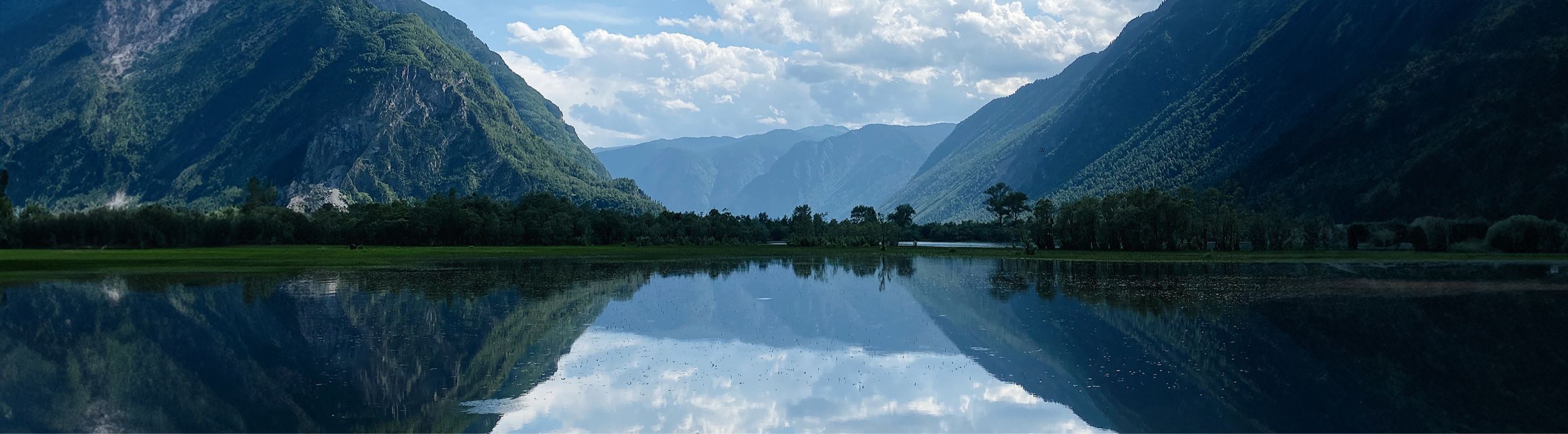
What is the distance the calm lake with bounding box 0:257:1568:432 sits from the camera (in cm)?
2316

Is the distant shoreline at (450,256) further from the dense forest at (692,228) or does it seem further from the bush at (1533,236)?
the dense forest at (692,228)

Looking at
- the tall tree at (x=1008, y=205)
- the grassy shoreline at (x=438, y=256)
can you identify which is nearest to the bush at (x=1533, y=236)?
the grassy shoreline at (x=438, y=256)

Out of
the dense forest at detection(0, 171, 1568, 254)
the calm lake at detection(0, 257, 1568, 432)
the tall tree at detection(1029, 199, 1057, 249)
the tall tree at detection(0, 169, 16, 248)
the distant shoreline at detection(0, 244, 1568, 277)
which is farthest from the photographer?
the tall tree at detection(1029, 199, 1057, 249)

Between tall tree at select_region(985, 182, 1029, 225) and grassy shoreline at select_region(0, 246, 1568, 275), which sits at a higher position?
tall tree at select_region(985, 182, 1029, 225)

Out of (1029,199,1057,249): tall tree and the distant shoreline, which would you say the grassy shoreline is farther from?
(1029,199,1057,249): tall tree

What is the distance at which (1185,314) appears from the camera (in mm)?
41562

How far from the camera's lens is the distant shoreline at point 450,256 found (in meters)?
81.4

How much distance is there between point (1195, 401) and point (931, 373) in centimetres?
775

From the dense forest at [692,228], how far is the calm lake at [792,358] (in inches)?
2065

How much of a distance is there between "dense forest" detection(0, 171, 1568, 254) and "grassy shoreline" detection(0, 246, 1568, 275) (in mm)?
6332

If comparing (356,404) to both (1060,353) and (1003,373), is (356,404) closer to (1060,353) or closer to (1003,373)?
(1003,373)

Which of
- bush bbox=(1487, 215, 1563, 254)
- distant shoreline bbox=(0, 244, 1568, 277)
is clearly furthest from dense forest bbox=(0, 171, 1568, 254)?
distant shoreline bbox=(0, 244, 1568, 277)

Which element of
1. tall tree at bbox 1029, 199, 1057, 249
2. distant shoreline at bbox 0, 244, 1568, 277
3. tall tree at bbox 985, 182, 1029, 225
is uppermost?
tall tree at bbox 985, 182, 1029, 225

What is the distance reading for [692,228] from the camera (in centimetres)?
16400
